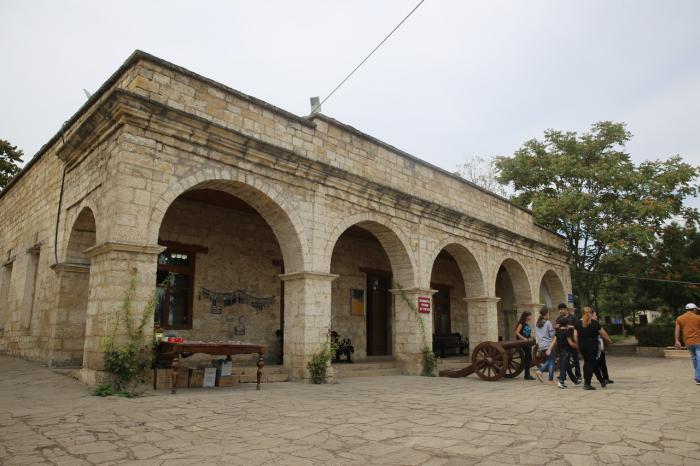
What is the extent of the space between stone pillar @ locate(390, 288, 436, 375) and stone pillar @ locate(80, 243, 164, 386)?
5779 millimetres

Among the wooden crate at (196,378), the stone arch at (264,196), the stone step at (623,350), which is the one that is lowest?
the stone step at (623,350)

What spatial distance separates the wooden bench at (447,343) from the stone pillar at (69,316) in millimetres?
9413

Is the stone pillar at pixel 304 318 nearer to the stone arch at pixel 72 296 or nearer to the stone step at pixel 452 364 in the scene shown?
the stone arch at pixel 72 296

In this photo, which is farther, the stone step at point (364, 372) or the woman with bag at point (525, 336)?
the stone step at point (364, 372)

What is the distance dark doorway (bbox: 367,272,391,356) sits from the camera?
43.9 feet

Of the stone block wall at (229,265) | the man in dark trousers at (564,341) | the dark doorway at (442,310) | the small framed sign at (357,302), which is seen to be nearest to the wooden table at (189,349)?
the stone block wall at (229,265)

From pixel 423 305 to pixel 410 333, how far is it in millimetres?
692

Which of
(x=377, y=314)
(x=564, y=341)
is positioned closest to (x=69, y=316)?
(x=377, y=314)

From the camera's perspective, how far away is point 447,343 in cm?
1441

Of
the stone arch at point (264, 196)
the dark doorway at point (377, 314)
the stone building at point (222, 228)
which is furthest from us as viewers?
the dark doorway at point (377, 314)

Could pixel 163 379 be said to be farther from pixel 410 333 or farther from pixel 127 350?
pixel 410 333

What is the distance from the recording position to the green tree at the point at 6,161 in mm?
17859

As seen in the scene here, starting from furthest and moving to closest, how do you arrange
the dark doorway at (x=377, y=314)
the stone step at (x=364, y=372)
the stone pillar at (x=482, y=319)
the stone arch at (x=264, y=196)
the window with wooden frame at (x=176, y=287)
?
the dark doorway at (x=377, y=314)
the stone pillar at (x=482, y=319)
the stone step at (x=364, y=372)
the window with wooden frame at (x=176, y=287)
the stone arch at (x=264, y=196)

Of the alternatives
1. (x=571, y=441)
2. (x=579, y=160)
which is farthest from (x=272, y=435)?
(x=579, y=160)
